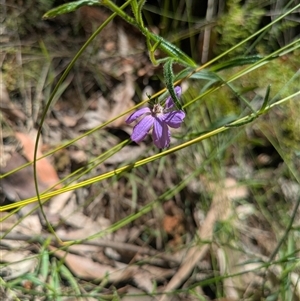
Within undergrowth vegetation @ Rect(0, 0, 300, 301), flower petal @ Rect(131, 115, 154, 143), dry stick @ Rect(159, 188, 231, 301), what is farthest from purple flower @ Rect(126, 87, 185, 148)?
dry stick @ Rect(159, 188, 231, 301)

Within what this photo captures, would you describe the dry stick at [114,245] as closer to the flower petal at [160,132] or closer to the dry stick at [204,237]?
the dry stick at [204,237]

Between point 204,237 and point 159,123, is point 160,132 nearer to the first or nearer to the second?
point 159,123

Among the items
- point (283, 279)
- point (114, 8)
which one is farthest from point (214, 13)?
point (114, 8)

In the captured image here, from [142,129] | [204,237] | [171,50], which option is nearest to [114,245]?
[204,237]

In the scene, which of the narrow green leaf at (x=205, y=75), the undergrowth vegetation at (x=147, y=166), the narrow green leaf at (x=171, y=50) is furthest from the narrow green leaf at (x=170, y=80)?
the undergrowth vegetation at (x=147, y=166)

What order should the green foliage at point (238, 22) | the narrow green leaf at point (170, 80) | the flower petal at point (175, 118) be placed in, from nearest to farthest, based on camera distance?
the narrow green leaf at point (170, 80)
the flower petal at point (175, 118)
the green foliage at point (238, 22)

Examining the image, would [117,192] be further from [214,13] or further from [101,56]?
[214,13]

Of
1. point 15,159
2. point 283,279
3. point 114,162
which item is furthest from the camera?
point 114,162
